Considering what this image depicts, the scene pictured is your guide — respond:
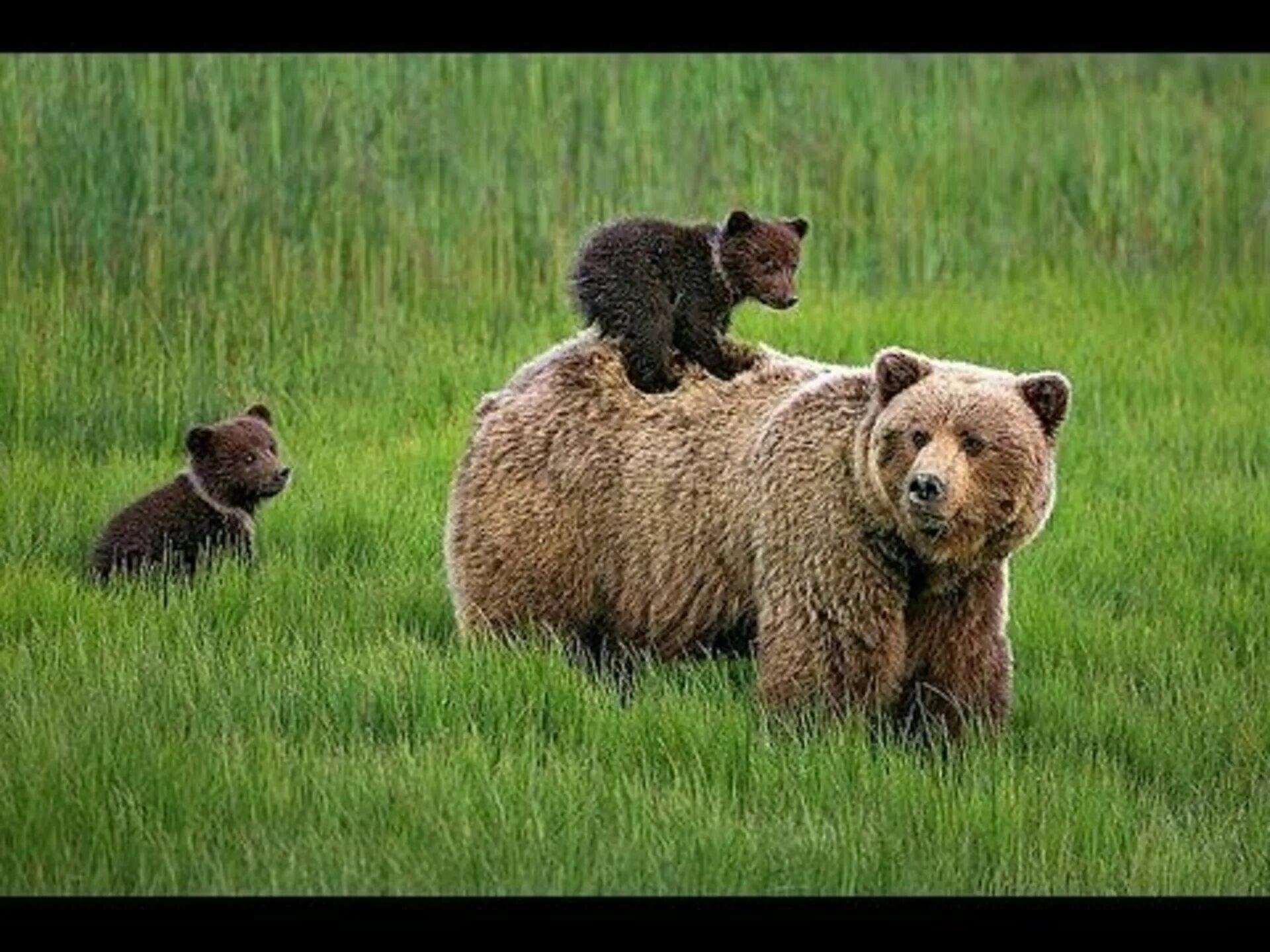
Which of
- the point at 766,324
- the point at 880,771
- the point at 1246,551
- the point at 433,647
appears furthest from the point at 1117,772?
the point at 766,324

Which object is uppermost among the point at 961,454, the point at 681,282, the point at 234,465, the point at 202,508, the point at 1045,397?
the point at 681,282

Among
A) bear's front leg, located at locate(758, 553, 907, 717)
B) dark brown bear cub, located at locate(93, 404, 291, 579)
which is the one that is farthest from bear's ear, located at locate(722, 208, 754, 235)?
dark brown bear cub, located at locate(93, 404, 291, 579)

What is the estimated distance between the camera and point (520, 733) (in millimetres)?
6203

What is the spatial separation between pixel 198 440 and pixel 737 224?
1494mm

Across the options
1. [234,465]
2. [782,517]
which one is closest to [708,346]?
[782,517]

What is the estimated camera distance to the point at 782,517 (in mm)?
6277

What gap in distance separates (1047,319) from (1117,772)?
2334 mm

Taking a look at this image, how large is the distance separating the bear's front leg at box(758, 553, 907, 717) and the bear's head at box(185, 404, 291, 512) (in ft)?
5.13

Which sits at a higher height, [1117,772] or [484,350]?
[484,350]

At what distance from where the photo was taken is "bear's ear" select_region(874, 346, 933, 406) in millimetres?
6016

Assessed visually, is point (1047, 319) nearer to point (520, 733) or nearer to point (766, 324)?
point (766, 324)

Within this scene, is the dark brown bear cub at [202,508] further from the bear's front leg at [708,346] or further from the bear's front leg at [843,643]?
the bear's front leg at [843,643]

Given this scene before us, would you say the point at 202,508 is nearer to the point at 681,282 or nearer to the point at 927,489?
the point at 681,282

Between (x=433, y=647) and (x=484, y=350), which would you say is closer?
(x=433, y=647)
